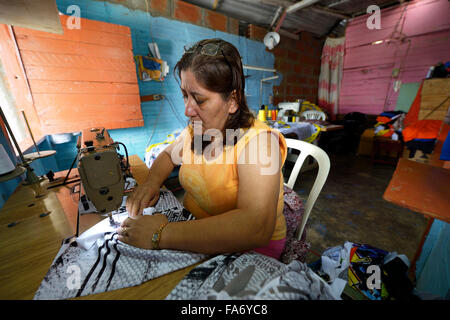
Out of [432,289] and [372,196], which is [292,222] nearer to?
[432,289]

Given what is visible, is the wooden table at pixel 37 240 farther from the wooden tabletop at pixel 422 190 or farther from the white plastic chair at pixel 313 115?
the white plastic chair at pixel 313 115

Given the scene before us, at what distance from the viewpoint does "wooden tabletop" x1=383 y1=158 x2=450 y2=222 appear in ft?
2.58

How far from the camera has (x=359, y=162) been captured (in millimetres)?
4586

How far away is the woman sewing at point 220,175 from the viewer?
645mm

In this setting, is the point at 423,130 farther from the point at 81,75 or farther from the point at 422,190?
the point at 81,75

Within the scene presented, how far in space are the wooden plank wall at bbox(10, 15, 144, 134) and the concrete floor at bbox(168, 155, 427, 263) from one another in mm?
1704

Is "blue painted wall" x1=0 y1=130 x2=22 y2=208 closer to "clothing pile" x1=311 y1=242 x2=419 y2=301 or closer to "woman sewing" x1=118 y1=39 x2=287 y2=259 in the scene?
"woman sewing" x1=118 y1=39 x2=287 y2=259

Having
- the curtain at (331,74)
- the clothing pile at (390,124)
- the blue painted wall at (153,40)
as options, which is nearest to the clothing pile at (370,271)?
the blue painted wall at (153,40)

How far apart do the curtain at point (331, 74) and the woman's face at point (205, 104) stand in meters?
6.56

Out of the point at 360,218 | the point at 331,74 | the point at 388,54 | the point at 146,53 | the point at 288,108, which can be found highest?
the point at 388,54

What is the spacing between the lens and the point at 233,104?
88cm

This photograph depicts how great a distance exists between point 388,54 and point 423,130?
3.07 m

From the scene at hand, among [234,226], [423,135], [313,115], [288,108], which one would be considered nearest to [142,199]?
[234,226]
